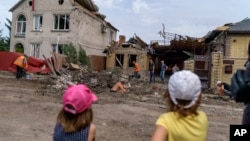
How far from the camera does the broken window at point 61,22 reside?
3297 centimetres

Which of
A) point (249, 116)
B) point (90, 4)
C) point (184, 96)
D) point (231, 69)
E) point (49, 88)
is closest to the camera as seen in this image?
point (184, 96)

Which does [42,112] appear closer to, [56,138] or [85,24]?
[56,138]

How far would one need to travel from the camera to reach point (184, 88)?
2.26 meters

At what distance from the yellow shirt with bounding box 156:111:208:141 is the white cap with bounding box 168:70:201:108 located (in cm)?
10

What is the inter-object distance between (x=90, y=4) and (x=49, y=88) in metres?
20.6

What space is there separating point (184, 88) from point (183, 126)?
247 mm

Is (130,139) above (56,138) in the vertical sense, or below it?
below

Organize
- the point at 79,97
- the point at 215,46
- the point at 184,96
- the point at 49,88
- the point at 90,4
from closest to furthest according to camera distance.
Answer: the point at 184,96
the point at 79,97
the point at 49,88
the point at 215,46
the point at 90,4

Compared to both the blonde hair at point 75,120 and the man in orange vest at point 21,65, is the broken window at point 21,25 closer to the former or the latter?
the man in orange vest at point 21,65

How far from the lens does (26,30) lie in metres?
34.1

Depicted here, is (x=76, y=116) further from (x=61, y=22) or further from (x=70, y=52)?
(x=61, y=22)

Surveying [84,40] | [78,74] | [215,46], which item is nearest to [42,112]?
[78,74]

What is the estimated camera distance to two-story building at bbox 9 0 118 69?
32531 millimetres

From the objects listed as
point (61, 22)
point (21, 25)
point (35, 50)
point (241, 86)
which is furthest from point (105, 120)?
point (21, 25)
